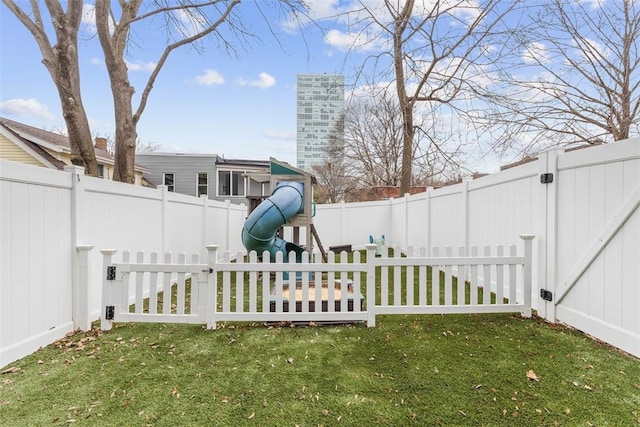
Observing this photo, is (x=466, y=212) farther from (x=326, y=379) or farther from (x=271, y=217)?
(x=326, y=379)

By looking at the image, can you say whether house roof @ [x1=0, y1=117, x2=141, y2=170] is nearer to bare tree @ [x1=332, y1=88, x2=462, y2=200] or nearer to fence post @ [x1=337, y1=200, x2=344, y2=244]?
fence post @ [x1=337, y1=200, x2=344, y2=244]

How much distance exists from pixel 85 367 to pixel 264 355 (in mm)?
1458

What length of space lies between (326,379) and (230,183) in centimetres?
1772

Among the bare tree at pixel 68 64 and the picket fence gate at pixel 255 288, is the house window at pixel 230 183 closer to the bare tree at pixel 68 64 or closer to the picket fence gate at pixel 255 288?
the bare tree at pixel 68 64

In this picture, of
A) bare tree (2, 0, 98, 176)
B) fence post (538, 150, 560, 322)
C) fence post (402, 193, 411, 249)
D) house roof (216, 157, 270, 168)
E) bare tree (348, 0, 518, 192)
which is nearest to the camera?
fence post (538, 150, 560, 322)

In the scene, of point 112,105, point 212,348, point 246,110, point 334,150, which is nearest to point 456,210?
point 212,348

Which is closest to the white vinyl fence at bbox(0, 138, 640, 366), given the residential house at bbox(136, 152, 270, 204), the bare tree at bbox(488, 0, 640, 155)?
the bare tree at bbox(488, 0, 640, 155)

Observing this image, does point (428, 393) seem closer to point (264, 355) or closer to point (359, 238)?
point (264, 355)

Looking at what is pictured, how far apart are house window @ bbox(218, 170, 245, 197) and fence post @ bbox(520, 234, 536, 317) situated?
55.6 feet

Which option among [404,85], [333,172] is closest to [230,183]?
[333,172]

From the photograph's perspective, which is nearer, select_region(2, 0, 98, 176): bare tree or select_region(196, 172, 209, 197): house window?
select_region(2, 0, 98, 176): bare tree

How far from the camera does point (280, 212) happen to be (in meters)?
5.46

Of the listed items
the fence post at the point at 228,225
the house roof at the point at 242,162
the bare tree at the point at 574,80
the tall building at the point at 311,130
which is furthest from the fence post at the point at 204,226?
the house roof at the point at 242,162

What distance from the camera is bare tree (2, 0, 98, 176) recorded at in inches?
182
